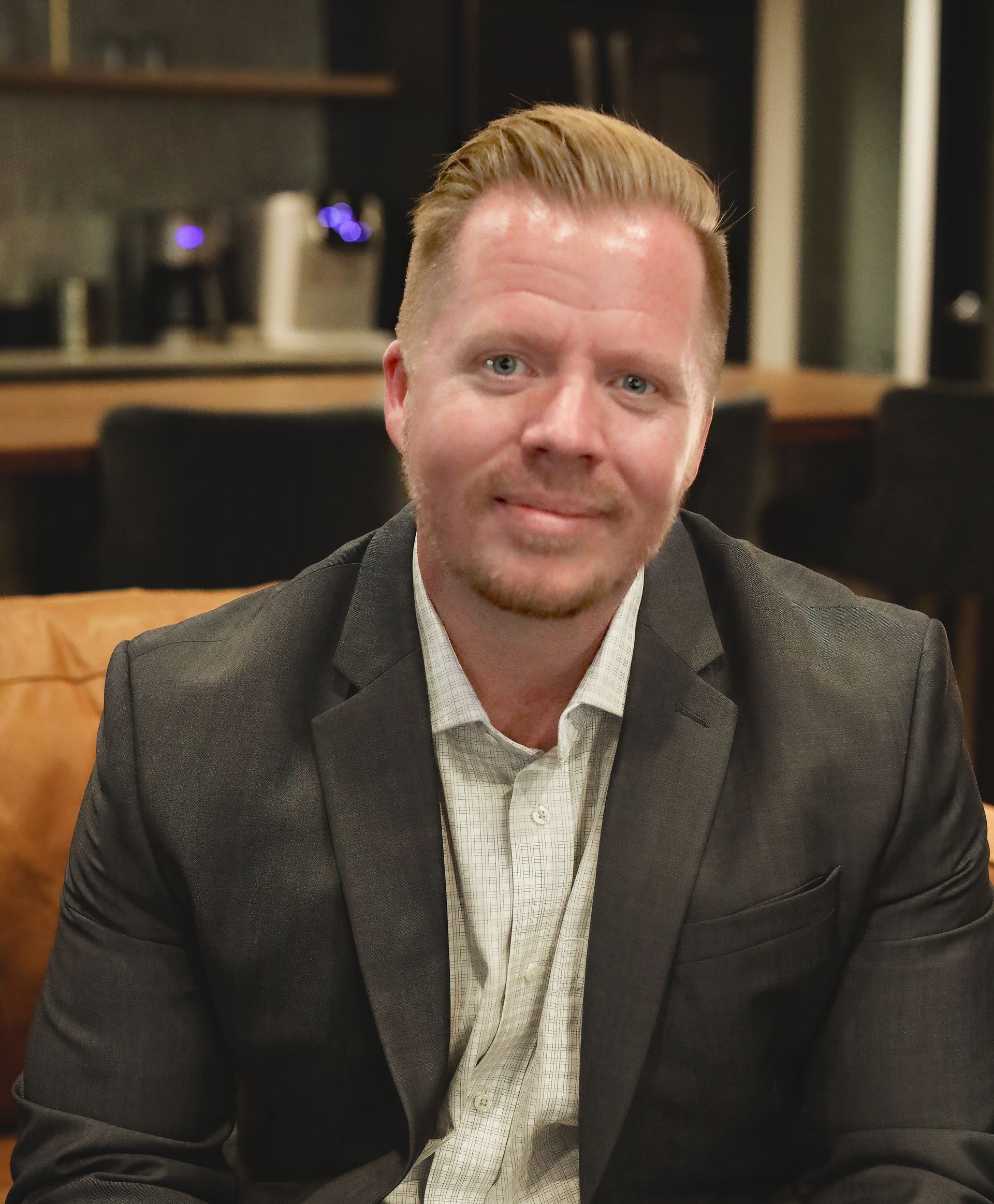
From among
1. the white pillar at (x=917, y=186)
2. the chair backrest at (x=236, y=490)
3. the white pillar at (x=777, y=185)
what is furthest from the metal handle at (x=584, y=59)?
the chair backrest at (x=236, y=490)

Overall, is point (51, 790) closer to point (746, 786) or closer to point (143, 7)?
point (746, 786)

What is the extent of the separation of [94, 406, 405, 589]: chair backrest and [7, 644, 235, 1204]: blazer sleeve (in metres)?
1.12

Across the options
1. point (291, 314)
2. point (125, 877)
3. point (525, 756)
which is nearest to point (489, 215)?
point (525, 756)

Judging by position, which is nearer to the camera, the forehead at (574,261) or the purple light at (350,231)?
the forehead at (574,261)

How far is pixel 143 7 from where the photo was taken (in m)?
4.53

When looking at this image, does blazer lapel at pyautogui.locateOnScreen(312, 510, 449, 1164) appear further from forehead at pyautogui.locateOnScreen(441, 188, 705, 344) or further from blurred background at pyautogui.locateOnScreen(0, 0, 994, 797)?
blurred background at pyautogui.locateOnScreen(0, 0, 994, 797)

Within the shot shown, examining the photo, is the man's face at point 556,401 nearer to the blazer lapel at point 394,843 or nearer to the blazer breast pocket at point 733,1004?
the blazer lapel at point 394,843

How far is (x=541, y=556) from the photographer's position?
3.34 feet

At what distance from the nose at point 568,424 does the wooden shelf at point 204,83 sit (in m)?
3.87

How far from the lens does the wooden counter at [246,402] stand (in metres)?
2.30

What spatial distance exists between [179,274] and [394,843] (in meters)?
3.76

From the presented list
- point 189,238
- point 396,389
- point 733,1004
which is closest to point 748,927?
point 733,1004

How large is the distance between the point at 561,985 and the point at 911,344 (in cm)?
404

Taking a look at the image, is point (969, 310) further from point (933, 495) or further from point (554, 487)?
point (554, 487)
